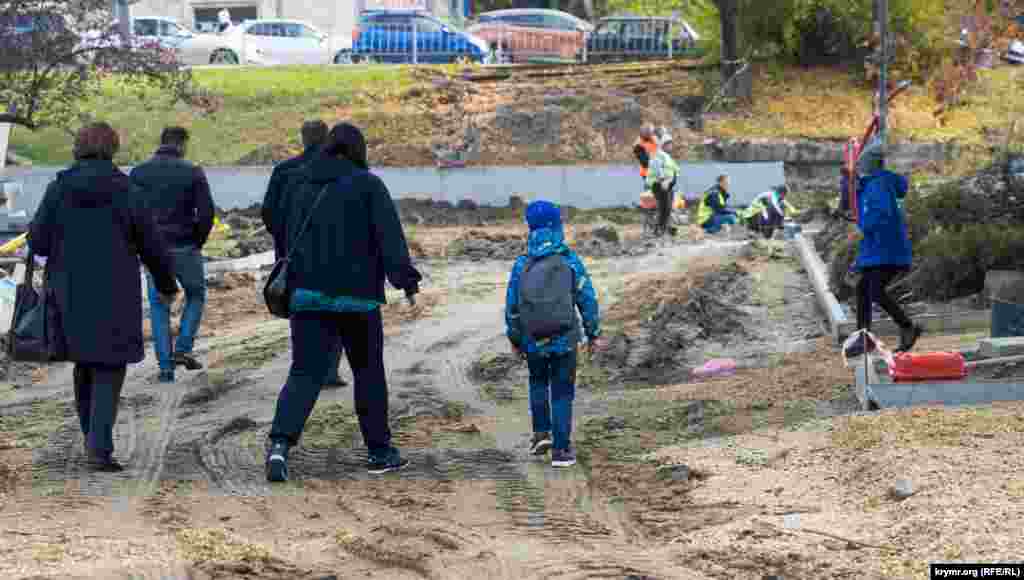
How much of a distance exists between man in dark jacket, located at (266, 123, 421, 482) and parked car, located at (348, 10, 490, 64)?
1220 inches

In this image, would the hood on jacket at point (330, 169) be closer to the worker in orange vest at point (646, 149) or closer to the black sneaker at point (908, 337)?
the black sneaker at point (908, 337)

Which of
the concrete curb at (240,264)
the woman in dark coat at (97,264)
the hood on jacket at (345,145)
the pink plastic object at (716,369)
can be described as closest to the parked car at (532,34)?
the concrete curb at (240,264)

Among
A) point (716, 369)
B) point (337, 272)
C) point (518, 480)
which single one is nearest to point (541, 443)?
point (518, 480)

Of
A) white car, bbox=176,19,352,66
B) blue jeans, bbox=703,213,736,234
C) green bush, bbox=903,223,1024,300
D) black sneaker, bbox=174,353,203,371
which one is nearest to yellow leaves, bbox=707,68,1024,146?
blue jeans, bbox=703,213,736,234

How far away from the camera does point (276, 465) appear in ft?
28.5

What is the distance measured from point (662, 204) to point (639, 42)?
1625 centimetres

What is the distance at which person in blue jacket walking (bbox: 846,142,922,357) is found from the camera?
39.4 ft

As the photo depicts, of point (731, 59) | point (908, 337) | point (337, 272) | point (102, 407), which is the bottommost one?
point (908, 337)

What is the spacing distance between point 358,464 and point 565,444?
1.20 metres

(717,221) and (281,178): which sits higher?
(281,178)

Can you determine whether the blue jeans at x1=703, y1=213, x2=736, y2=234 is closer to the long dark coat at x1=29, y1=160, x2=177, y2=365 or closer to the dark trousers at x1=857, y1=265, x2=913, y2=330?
the dark trousers at x1=857, y1=265, x2=913, y2=330

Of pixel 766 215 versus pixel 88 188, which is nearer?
pixel 88 188

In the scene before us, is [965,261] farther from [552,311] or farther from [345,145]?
[345,145]

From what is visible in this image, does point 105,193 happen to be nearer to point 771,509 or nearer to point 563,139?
point 771,509
